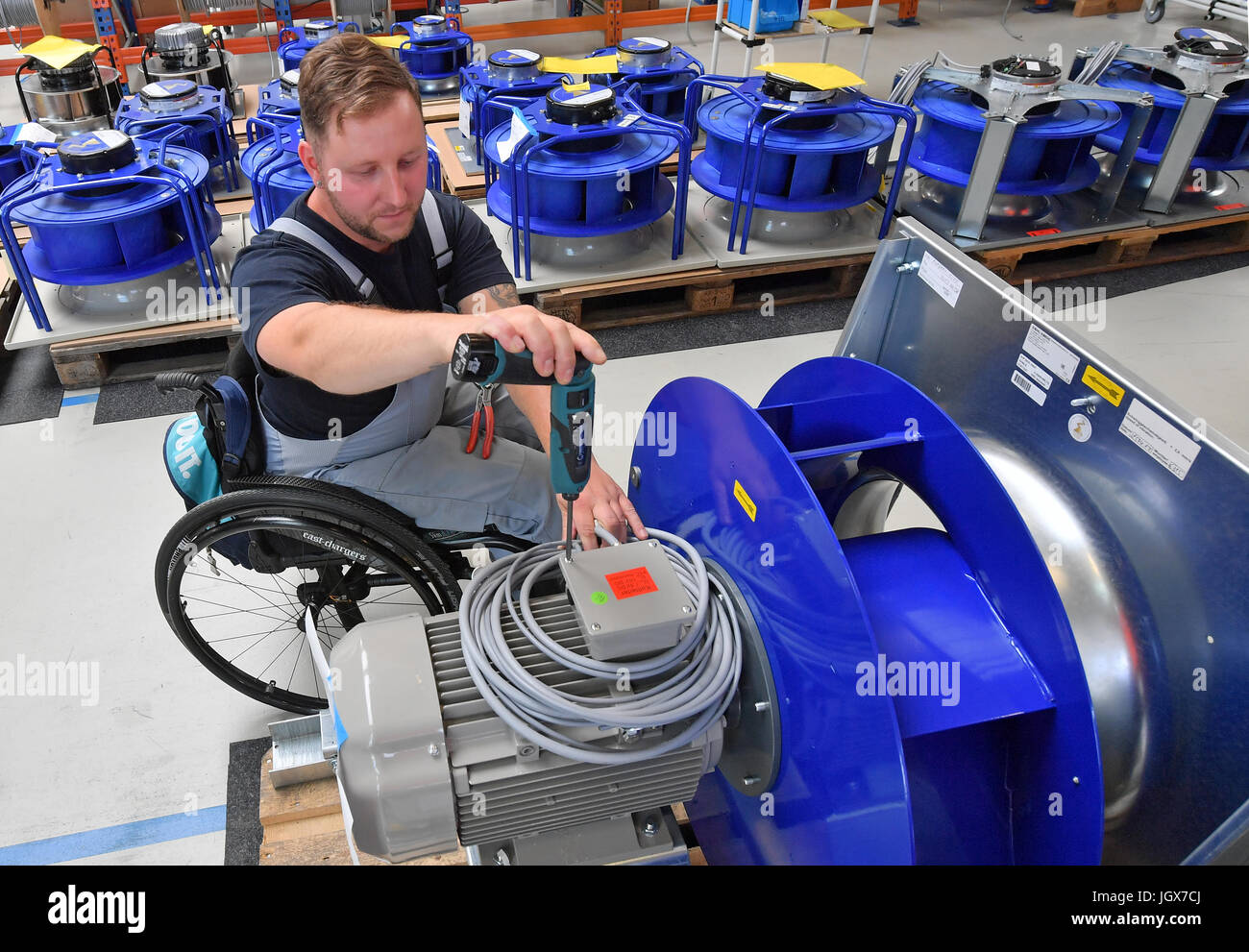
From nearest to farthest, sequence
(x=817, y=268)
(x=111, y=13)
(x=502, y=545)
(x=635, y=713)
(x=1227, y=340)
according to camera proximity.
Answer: (x=635, y=713)
(x=502, y=545)
(x=1227, y=340)
(x=817, y=268)
(x=111, y=13)

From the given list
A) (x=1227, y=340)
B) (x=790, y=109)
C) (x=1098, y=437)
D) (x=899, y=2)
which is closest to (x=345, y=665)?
(x=1098, y=437)

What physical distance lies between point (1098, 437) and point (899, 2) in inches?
325

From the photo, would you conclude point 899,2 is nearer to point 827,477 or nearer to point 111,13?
point 111,13

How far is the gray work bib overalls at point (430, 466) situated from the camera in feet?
6.29

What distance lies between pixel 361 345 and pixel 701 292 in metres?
2.64

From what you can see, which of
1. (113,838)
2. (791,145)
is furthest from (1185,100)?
(113,838)

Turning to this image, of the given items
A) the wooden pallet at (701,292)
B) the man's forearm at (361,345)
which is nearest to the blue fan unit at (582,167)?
the wooden pallet at (701,292)

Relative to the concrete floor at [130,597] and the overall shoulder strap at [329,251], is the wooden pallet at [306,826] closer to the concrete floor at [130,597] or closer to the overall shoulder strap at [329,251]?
the concrete floor at [130,597]

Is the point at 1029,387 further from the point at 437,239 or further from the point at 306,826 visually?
the point at 306,826

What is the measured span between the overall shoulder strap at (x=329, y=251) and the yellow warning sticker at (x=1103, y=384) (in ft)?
4.60

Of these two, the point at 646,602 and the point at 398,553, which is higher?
the point at 646,602

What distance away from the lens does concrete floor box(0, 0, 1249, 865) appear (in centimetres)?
211

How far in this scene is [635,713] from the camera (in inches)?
52.4

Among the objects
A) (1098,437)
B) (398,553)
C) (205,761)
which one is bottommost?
(205,761)
